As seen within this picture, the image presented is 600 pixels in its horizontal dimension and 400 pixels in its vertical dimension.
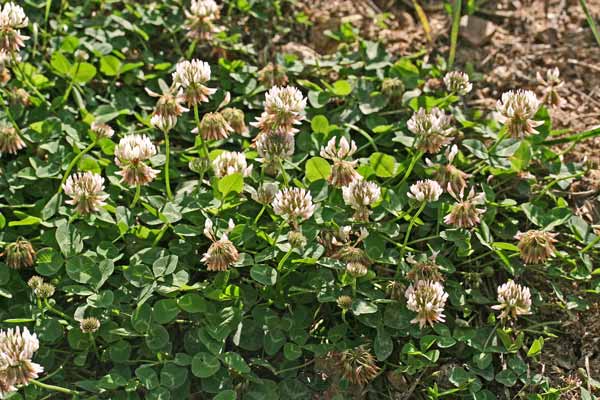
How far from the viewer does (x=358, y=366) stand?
277 centimetres

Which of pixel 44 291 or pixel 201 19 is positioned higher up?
pixel 201 19

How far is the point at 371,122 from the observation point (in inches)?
137

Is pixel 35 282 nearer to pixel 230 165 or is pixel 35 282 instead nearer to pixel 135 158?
pixel 135 158

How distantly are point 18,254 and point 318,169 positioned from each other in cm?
101

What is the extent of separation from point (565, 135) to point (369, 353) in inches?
52.7

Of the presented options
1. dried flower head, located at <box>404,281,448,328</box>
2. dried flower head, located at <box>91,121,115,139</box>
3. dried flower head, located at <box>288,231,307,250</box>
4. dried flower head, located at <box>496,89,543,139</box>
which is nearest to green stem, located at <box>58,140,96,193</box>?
dried flower head, located at <box>91,121,115,139</box>

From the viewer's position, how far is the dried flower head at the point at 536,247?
2.94 meters

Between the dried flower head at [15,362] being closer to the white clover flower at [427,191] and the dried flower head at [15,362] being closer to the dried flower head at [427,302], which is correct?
the dried flower head at [427,302]

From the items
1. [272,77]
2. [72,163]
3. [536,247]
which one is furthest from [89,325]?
[536,247]

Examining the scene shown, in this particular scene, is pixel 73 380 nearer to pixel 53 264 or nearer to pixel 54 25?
pixel 53 264

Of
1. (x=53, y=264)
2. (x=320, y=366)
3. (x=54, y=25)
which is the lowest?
(x=320, y=366)

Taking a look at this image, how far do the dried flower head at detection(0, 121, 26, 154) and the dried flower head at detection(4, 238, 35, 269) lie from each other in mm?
416

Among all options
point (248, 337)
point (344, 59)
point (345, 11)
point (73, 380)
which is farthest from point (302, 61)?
point (73, 380)

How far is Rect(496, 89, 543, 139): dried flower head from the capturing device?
3.01 m
